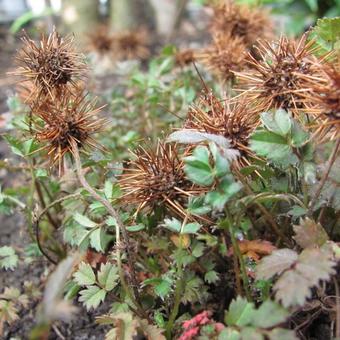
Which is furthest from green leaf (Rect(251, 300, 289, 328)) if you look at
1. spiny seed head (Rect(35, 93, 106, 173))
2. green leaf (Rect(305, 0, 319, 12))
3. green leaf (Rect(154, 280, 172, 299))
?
green leaf (Rect(305, 0, 319, 12))

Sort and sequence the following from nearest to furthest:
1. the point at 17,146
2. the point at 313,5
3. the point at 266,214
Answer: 1. the point at 266,214
2. the point at 17,146
3. the point at 313,5

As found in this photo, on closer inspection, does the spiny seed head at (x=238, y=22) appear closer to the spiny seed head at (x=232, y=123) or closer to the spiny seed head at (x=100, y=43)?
the spiny seed head at (x=232, y=123)

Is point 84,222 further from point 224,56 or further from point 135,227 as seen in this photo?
point 224,56

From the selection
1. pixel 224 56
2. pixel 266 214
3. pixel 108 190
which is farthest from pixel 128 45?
pixel 266 214

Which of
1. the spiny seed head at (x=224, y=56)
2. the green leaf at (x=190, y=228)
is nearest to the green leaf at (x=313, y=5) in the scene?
the spiny seed head at (x=224, y=56)

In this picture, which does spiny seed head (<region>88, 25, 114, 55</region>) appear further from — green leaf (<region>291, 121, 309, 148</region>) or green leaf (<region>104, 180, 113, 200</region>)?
green leaf (<region>291, 121, 309, 148</region>)

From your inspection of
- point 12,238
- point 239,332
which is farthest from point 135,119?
point 239,332

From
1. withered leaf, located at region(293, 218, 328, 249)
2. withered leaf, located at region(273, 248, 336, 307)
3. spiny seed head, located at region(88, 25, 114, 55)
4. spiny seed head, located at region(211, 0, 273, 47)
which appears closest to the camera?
withered leaf, located at region(273, 248, 336, 307)
